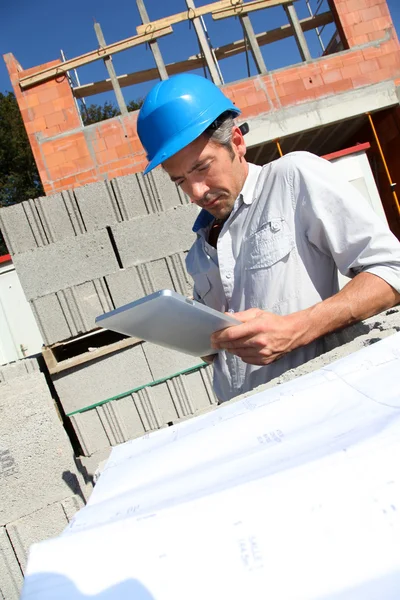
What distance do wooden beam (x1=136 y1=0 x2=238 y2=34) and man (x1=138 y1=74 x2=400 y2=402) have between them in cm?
670

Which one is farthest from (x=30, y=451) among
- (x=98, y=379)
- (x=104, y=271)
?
(x=104, y=271)

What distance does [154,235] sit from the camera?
4.07 meters

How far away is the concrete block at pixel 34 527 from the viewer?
343 cm

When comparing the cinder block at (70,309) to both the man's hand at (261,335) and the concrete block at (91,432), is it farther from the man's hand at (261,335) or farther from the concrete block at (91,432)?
the man's hand at (261,335)

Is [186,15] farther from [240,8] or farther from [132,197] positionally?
[132,197]

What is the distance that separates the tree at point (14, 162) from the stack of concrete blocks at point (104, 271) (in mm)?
19554

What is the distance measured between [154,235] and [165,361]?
1.09 metres

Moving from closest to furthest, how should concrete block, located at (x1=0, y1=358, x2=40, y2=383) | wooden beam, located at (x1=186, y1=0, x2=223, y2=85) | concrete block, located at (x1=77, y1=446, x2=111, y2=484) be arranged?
concrete block, located at (x1=0, y1=358, x2=40, y2=383) < concrete block, located at (x1=77, y1=446, x2=111, y2=484) < wooden beam, located at (x1=186, y1=0, x2=223, y2=85)

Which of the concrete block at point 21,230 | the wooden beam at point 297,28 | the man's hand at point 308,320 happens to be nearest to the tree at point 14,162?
the wooden beam at point 297,28

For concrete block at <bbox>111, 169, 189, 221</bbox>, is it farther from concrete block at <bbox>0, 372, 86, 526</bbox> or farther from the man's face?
the man's face

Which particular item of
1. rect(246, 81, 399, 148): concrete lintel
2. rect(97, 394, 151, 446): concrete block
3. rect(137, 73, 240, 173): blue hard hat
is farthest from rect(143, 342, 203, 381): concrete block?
rect(246, 81, 399, 148): concrete lintel

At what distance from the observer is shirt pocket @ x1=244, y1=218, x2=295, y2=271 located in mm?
1634

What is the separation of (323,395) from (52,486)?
9.80 feet

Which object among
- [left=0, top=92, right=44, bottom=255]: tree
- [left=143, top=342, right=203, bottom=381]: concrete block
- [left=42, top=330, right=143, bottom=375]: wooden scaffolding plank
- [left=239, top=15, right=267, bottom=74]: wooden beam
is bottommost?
[left=143, top=342, right=203, bottom=381]: concrete block
